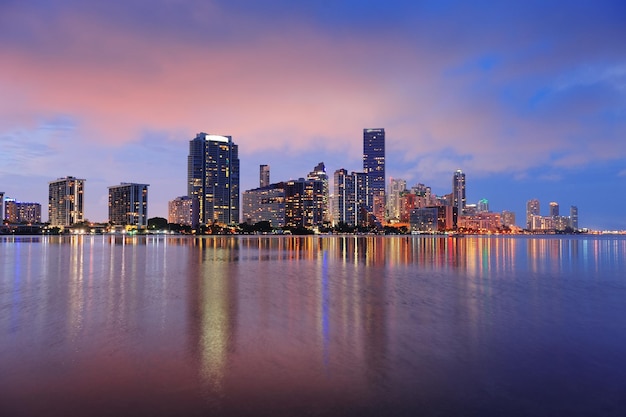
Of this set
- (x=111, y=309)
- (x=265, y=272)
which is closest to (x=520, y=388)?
(x=111, y=309)

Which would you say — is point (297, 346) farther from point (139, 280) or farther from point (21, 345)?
point (139, 280)

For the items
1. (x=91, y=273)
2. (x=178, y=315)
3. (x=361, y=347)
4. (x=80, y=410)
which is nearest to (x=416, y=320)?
(x=361, y=347)

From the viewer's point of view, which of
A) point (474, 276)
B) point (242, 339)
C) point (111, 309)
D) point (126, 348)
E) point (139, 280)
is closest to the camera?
point (126, 348)

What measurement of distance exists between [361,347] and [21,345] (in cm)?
1266

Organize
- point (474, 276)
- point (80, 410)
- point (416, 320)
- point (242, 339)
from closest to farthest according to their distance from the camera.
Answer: point (80, 410) → point (242, 339) → point (416, 320) → point (474, 276)

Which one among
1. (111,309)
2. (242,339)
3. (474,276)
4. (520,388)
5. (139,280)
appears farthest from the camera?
(474,276)

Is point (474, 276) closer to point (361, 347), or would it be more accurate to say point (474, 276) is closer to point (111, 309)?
point (361, 347)

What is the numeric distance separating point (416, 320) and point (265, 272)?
2551cm

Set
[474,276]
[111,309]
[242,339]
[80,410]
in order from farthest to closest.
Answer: [474,276] → [111,309] → [242,339] → [80,410]

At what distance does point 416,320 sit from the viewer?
21156 mm

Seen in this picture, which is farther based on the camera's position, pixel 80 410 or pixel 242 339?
pixel 242 339

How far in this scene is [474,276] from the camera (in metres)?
42.1

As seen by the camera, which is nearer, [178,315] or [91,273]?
[178,315]

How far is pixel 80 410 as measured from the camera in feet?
34.0
